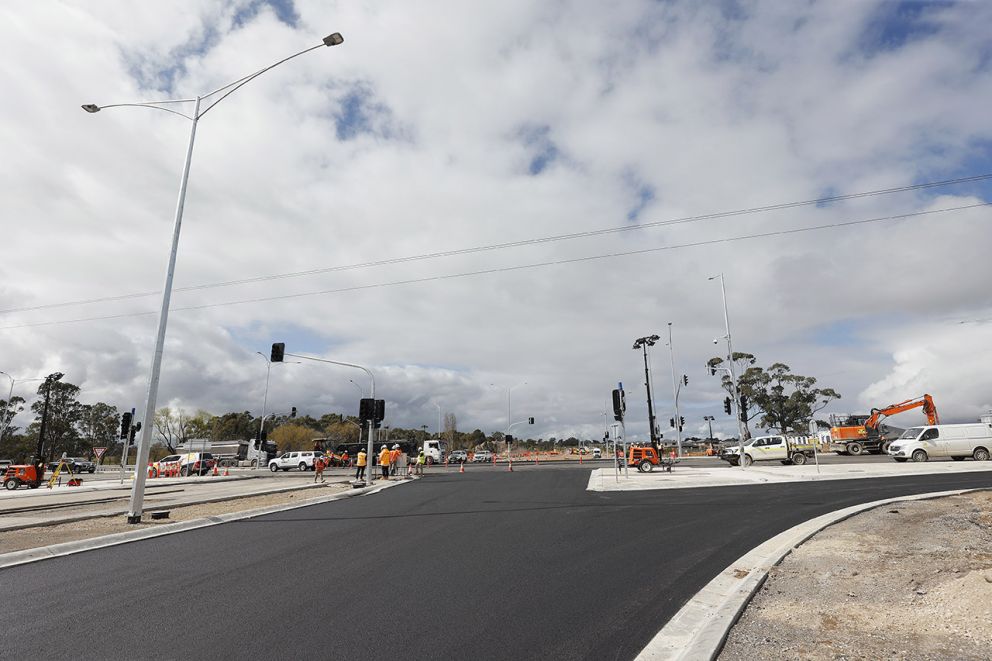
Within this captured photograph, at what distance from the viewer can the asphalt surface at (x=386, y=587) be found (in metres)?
4.28

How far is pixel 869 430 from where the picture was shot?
4109 centimetres

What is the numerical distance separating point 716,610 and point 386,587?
3.39m

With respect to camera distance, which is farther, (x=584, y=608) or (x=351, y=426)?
(x=351, y=426)

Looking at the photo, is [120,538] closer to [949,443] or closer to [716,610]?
[716,610]

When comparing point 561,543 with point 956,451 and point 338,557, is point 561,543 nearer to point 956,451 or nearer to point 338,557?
point 338,557

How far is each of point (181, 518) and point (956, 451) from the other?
3607cm

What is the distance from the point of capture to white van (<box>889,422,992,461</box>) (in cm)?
2866

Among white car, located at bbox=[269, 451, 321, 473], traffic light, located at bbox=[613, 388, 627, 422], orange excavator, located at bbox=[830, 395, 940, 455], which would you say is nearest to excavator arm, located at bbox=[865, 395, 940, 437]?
orange excavator, located at bbox=[830, 395, 940, 455]

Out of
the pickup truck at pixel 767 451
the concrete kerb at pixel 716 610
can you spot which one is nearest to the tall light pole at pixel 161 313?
the concrete kerb at pixel 716 610

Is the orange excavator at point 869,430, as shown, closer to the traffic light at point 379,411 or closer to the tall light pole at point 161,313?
the traffic light at point 379,411

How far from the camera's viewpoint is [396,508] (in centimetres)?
1420

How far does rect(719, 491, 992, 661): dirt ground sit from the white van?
2612 cm

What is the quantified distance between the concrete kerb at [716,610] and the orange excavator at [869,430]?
1499 inches

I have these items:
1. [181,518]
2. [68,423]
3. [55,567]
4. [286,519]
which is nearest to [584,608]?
[55,567]
